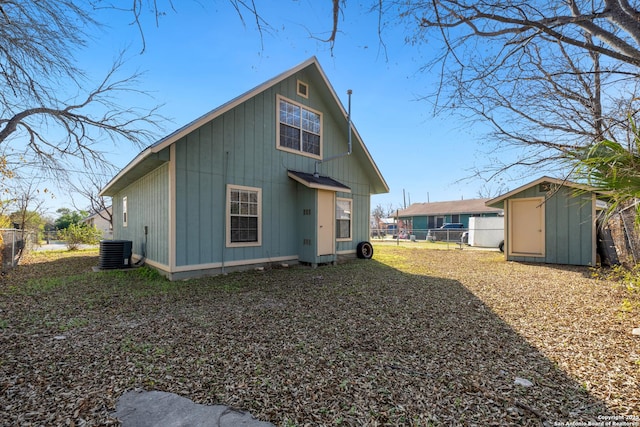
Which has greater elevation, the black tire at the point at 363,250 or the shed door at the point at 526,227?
the shed door at the point at 526,227

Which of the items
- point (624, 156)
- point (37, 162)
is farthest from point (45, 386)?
point (37, 162)

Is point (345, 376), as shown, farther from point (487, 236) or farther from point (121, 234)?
point (487, 236)

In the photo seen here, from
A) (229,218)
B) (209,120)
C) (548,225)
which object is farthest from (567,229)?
(209,120)

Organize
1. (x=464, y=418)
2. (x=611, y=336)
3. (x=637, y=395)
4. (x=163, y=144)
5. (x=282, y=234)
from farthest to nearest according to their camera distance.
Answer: (x=282, y=234) → (x=163, y=144) → (x=611, y=336) → (x=637, y=395) → (x=464, y=418)

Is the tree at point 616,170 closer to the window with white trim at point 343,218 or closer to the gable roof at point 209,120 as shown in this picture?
the gable roof at point 209,120

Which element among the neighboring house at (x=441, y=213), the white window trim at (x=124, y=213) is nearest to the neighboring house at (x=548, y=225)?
the white window trim at (x=124, y=213)

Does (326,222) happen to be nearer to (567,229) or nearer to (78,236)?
(567,229)

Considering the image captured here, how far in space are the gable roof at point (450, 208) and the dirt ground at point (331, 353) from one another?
21.5m

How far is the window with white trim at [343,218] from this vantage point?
380 inches

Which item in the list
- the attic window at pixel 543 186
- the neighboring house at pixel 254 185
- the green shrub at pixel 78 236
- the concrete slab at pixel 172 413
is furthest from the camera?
the green shrub at pixel 78 236

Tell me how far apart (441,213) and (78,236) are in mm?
27691

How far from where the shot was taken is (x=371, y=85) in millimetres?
5246

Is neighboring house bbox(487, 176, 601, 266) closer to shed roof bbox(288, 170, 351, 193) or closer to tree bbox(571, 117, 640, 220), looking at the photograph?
shed roof bbox(288, 170, 351, 193)

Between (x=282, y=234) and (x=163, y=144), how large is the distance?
12.4 ft
